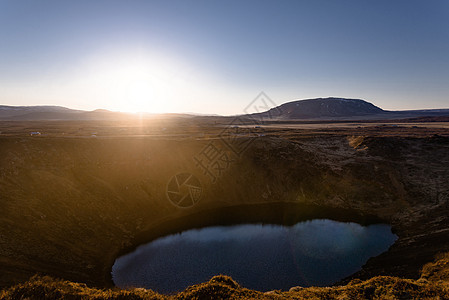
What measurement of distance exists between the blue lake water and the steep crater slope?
262 centimetres

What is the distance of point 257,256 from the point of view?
32.2 metres

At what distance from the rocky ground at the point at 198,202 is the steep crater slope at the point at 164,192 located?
203 mm

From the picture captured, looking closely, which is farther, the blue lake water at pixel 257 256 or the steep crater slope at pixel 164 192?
the steep crater slope at pixel 164 192

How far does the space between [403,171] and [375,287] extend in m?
53.4

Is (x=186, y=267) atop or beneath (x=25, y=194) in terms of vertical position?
beneath

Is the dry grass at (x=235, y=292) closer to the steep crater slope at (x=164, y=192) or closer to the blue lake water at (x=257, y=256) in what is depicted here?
the steep crater slope at (x=164, y=192)

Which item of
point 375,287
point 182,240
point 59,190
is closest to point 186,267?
point 182,240

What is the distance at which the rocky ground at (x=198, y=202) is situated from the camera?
28297 millimetres

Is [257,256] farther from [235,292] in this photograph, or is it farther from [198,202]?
[198,202]

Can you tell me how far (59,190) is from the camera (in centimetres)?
3694

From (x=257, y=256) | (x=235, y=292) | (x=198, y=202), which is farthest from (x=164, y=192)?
(x=235, y=292)

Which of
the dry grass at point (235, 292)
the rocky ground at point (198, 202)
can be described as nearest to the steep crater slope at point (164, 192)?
the rocky ground at point (198, 202)

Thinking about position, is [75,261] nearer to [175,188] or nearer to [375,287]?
[175,188]

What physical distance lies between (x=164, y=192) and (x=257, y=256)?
83.3 ft
